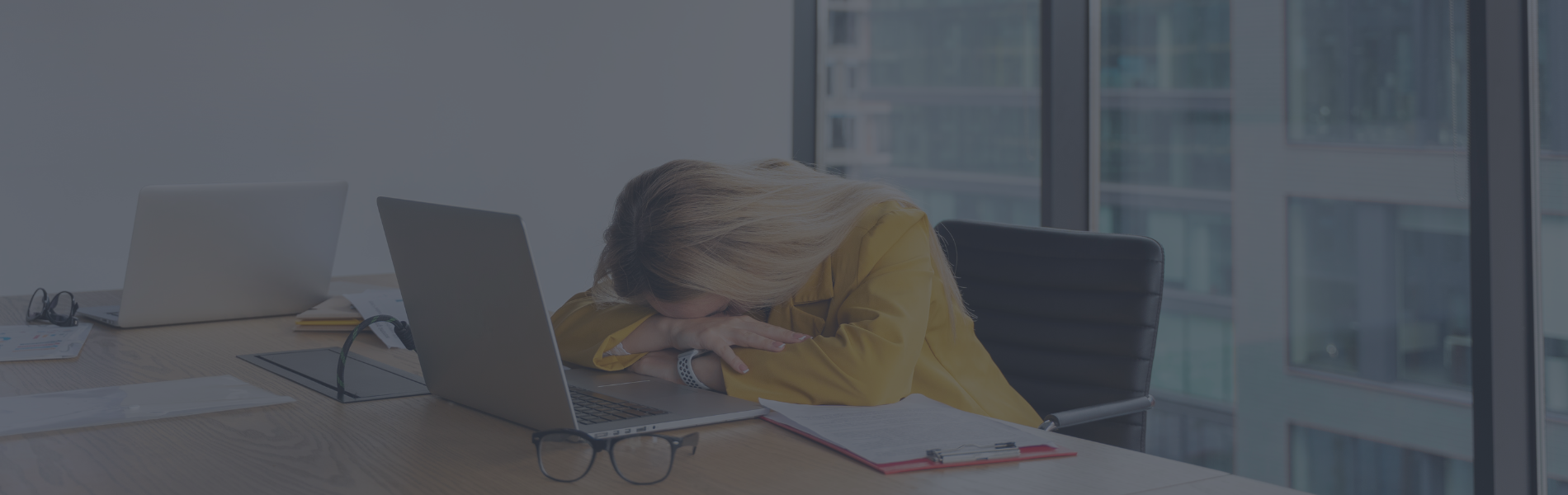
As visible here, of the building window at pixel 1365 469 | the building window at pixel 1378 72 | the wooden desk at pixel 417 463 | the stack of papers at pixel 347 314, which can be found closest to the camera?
the wooden desk at pixel 417 463

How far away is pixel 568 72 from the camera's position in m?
3.70

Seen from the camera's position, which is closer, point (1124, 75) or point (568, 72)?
point (1124, 75)

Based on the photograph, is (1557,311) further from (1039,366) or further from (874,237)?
(874,237)

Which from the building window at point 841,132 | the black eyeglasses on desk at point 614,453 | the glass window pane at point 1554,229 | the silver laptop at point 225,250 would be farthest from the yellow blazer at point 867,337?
the building window at point 841,132

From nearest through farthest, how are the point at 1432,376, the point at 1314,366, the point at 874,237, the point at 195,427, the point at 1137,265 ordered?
1. the point at 195,427
2. the point at 874,237
3. the point at 1137,265
4. the point at 1432,376
5. the point at 1314,366

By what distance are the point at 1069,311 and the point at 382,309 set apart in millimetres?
1228

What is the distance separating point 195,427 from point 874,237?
868 millimetres

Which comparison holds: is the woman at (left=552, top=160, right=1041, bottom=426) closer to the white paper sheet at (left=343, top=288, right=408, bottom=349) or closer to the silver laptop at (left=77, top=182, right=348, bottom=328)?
the white paper sheet at (left=343, top=288, right=408, bottom=349)

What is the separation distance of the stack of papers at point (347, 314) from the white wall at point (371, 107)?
140cm

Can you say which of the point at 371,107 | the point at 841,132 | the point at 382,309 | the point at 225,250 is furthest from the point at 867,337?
the point at 841,132

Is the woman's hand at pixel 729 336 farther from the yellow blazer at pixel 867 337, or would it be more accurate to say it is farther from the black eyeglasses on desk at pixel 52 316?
the black eyeglasses on desk at pixel 52 316

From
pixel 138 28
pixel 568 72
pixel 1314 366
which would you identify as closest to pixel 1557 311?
pixel 1314 366

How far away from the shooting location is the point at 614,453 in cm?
106

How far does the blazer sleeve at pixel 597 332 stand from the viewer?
1.47m
